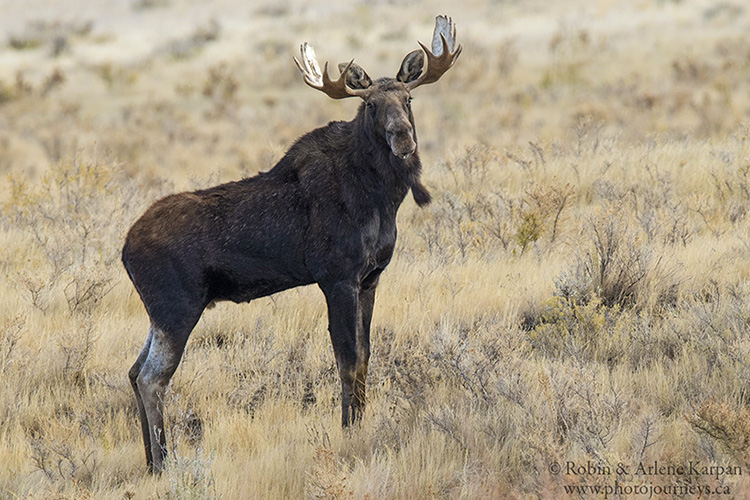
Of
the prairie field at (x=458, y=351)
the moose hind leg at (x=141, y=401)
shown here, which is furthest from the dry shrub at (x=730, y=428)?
the moose hind leg at (x=141, y=401)

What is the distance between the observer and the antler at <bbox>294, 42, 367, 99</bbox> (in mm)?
5441

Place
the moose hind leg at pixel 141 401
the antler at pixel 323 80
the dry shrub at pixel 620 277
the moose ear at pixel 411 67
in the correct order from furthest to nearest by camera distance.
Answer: the dry shrub at pixel 620 277 → the moose ear at pixel 411 67 → the antler at pixel 323 80 → the moose hind leg at pixel 141 401

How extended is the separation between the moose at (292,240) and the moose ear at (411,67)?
0.20 meters

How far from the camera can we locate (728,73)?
2405cm

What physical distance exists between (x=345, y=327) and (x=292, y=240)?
652 millimetres

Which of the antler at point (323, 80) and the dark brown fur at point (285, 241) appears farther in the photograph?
the antler at point (323, 80)

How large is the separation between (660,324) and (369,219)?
8.68 ft

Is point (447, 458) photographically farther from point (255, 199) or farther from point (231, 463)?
point (255, 199)

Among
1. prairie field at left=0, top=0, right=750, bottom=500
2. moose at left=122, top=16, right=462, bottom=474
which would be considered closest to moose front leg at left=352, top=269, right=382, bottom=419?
moose at left=122, top=16, right=462, bottom=474

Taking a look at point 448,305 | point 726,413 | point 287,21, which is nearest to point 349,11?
point 287,21

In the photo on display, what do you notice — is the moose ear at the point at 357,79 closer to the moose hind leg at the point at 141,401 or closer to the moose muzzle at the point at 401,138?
the moose muzzle at the point at 401,138

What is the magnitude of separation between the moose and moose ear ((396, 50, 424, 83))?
0.20 meters

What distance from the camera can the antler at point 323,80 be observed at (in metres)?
5.44

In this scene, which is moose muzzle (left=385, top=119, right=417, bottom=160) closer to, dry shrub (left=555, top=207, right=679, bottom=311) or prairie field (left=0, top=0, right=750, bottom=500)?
prairie field (left=0, top=0, right=750, bottom=500)
